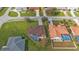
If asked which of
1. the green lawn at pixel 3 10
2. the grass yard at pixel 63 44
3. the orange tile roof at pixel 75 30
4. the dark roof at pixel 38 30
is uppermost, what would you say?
the green lawn at pixel 3 10

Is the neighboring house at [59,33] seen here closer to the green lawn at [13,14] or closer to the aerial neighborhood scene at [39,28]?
the aerial neighborhood scene at [39,28]

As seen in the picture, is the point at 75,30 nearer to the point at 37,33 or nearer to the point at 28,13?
the point at 37,33

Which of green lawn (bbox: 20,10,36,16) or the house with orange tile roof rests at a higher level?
green lawn (bbox: 20,10,36,16)

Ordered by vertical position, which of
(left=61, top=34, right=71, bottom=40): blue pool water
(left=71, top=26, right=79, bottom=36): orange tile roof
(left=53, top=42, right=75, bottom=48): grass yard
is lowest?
(left=53, top=42, right=75, bottom=48): grass yard

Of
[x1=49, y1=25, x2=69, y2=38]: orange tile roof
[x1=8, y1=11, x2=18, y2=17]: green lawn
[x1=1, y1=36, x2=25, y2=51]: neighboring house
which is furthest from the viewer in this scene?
[x1=8, y1=11, x2=18, y2=17]: green lawn

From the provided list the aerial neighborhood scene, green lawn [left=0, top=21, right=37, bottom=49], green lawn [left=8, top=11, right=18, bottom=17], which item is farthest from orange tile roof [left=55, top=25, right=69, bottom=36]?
green lawn [left=8, top=11, right=18, bottom=17]

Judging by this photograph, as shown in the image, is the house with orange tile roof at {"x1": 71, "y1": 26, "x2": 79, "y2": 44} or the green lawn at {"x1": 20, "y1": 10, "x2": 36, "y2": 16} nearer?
the house with orange tile roof at {"x1": 71, "y1": 26, "x2": 79, "y2": 44}

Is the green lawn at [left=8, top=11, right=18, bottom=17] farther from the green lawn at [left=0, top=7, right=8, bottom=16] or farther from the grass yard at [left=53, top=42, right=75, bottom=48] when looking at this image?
the grass yard at [left=53, top=42, right=75, bottom=48]

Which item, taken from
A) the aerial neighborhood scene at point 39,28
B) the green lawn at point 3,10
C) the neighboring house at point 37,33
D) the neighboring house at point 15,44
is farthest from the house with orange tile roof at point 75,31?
the green lawn at point 3,10
